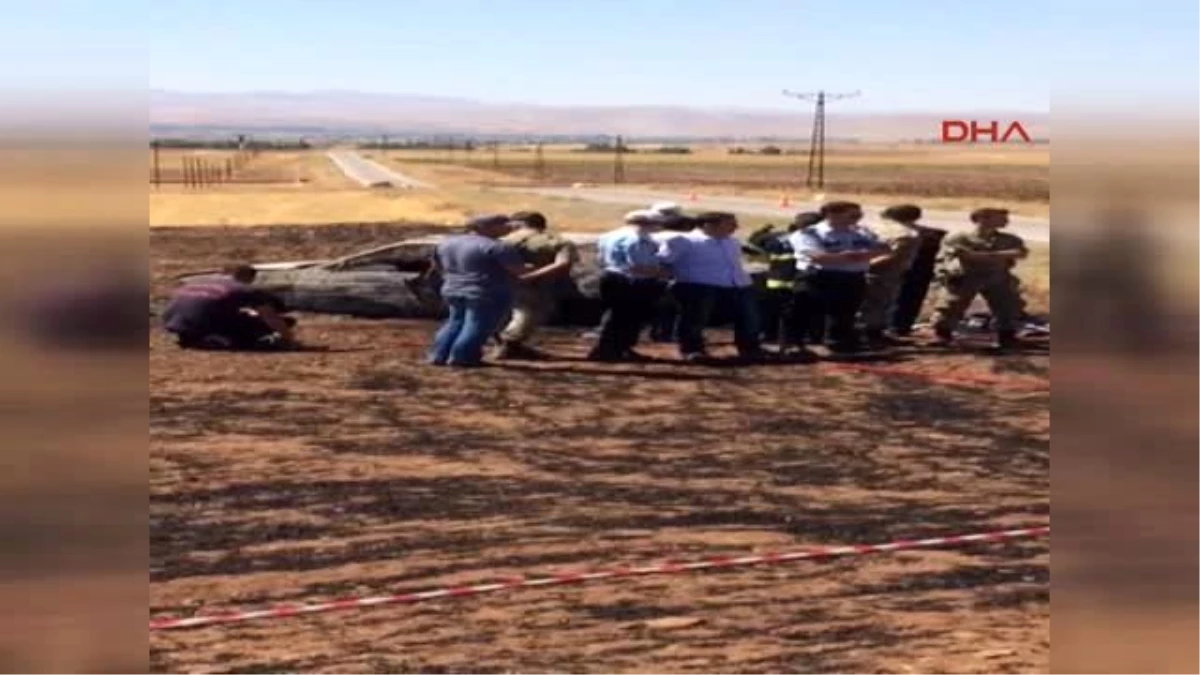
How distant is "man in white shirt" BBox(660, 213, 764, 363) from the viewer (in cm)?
1482

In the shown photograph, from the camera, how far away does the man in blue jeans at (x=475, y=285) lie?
14273 millimetres

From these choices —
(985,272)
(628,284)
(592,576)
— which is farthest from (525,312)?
(592,576)

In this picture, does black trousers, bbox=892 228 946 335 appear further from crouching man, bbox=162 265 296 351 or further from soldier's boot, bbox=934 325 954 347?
crouching man, bbox=162 265 296 351

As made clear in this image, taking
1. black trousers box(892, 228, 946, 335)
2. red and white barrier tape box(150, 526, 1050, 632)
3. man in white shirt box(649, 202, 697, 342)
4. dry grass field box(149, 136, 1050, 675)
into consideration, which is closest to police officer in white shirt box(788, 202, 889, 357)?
dry grass field box(149, 136, 1050, 675)

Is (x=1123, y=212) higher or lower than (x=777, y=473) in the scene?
higher

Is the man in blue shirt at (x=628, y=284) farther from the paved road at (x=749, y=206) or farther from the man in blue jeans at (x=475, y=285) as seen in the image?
the paved road at (x=749, y=206)

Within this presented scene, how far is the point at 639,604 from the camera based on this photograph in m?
7.09

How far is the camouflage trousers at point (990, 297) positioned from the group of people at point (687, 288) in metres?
0.01

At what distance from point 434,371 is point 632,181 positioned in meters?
66.7

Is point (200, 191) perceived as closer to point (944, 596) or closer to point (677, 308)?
point (677, 308)

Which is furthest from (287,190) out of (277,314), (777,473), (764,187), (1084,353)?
(1084,353)

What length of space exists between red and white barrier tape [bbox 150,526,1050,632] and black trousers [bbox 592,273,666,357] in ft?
21.6

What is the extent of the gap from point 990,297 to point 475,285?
493 cm

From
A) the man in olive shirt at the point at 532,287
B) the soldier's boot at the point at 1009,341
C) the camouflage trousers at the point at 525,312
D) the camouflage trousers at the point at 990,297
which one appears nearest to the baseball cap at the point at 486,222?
the man in olive shirt at the point at 532,287
